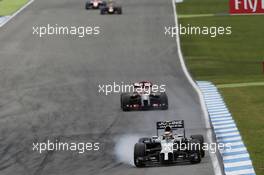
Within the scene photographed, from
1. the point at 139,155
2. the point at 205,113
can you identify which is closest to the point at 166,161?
the point at 139,155

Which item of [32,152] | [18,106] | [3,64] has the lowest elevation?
[3,64]

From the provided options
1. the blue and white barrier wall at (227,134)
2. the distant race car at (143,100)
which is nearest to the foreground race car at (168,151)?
the blue and white barrier wall at (227,134)

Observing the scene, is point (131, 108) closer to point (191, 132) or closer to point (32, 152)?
point (191, 132)

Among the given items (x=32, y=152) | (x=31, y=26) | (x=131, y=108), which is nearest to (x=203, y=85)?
(x=131, y=108)

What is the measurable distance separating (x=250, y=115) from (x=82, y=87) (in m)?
8.36

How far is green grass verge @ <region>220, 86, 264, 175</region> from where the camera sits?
67.0 feet

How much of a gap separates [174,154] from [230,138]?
3.61 meters

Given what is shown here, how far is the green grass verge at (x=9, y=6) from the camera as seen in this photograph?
57.1 meters

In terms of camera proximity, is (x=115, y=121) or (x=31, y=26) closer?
(x=115, y=121)

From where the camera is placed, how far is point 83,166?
1941 centimetres

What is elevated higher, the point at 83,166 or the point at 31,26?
the point at 83,166

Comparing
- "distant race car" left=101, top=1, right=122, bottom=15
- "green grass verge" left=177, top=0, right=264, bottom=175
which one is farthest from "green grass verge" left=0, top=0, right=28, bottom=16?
"green grass verge" left=177, top=0, right=264, bottom=175

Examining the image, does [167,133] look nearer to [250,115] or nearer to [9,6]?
[250,115]

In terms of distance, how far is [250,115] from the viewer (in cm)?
2562
